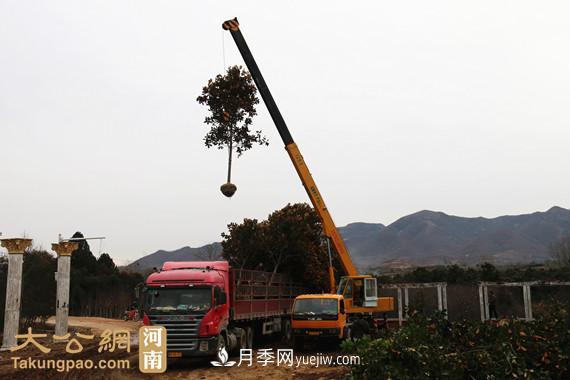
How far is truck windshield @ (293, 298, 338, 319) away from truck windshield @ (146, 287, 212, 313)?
16.2 ft

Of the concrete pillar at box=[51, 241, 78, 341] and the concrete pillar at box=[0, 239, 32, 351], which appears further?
the concrete pillar at box=[51, 241, 78, 341]

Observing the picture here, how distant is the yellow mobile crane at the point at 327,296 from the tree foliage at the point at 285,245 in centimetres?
686

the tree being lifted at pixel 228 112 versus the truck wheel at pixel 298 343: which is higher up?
the tree being lifted at pixel 228 112

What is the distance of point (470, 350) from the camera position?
857cm

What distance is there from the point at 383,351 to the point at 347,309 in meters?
14.2

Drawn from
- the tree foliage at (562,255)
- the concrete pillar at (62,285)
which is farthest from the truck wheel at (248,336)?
the tree foliage at (562,255)

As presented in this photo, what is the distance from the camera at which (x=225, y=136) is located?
18203 millimetres

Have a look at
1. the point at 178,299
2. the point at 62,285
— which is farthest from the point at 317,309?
the point at 62,285

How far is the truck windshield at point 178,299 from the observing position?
54.2ft

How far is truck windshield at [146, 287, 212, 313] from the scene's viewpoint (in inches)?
650

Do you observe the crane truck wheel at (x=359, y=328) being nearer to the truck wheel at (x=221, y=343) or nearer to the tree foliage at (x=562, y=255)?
the truck wheel at (x=221, y=343)

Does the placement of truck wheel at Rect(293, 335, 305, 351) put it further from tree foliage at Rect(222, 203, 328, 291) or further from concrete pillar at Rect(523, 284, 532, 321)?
concrete pillar at Rect(523, 284, 532, 321)

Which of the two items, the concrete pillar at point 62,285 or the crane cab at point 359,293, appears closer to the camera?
the crane cab at point 359,293

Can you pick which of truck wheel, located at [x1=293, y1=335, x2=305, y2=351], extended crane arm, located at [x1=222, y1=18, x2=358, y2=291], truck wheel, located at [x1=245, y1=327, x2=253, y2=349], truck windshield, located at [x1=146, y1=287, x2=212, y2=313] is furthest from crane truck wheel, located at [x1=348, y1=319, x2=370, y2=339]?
truck windshield, located at [x1=146, y1=287, x2=212, y2=313]
